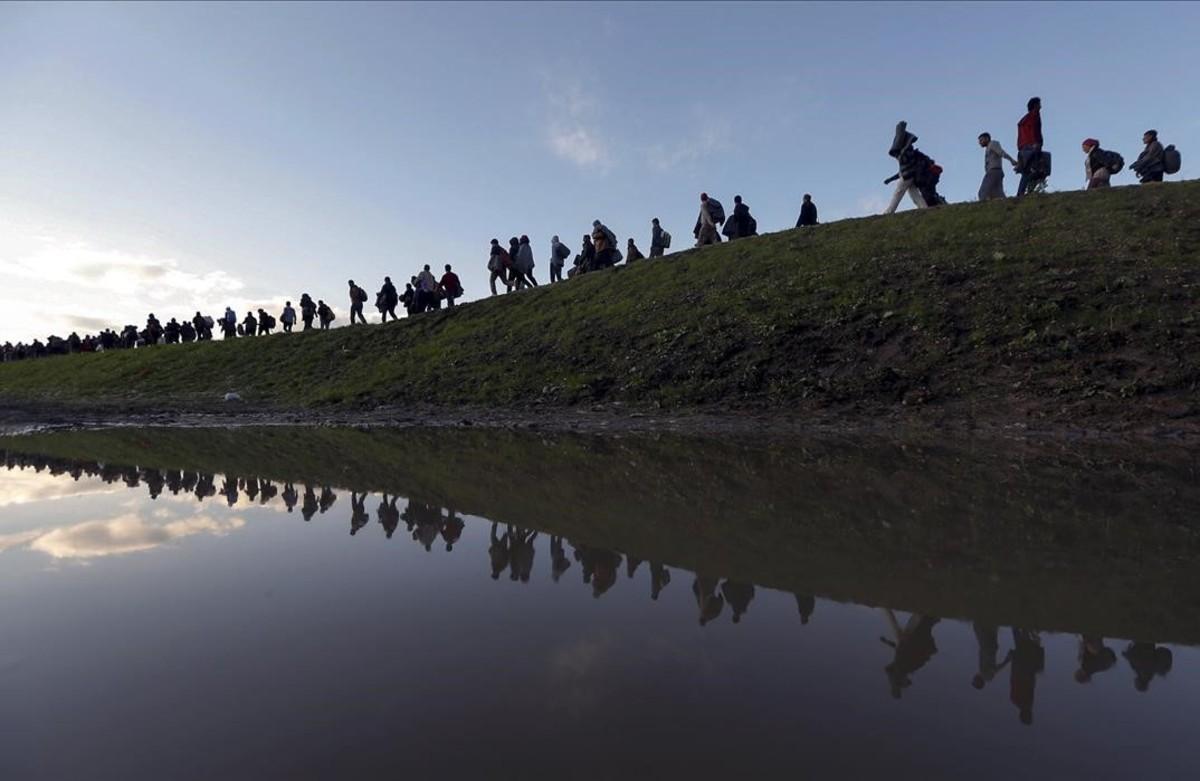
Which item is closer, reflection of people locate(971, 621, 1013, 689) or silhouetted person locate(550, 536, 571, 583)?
reflection of people locate(971, 621, 1013, 689)

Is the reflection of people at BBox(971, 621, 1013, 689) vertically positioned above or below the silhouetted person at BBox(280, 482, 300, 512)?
below

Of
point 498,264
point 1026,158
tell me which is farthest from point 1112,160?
point 498,264

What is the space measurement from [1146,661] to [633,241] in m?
27.9

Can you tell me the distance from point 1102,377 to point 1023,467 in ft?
19.1

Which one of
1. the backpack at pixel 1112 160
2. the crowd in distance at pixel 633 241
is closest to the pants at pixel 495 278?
the crowd in distance at pixel 633 241

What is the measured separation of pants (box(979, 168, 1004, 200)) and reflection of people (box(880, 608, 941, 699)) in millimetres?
22112

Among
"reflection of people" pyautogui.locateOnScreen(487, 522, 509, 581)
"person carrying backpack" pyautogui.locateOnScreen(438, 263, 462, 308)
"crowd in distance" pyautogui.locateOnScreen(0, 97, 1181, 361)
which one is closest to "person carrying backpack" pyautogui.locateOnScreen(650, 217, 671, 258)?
"crowd in distance" pyautogui.locateOnScreen(0, 97, 1181, 361)

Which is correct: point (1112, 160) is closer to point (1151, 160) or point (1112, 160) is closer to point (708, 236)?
point (1151, 160)

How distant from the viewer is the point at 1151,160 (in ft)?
71.1

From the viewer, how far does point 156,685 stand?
3311mm

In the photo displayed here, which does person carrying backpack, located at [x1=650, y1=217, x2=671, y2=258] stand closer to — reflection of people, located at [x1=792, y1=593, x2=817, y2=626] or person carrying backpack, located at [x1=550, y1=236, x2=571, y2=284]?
person carrying backpack, located at [x1=550, y1=236, x2=571, y2=284]

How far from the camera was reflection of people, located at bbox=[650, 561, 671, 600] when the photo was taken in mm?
4611

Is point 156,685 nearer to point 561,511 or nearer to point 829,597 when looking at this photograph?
point 829,597

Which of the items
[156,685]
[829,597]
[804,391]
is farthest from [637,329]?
[156,685]
